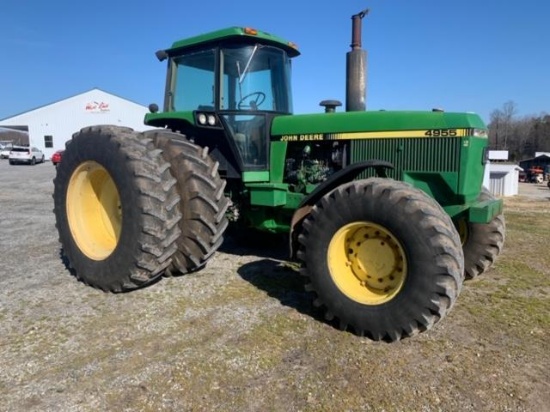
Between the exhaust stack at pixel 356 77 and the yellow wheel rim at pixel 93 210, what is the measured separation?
2.99m

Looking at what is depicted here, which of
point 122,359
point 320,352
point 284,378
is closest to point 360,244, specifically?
point 320,352

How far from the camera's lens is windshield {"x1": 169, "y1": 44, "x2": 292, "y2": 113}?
4.98m

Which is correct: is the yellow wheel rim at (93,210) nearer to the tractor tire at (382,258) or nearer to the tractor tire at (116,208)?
the tractor tire at (116,208)

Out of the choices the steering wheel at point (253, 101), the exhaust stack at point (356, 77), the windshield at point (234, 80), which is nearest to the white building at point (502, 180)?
the exhaust stack at point (356, 77)

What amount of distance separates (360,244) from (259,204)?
1.56 metres

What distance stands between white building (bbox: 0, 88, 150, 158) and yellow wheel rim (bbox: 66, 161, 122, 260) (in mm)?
40865

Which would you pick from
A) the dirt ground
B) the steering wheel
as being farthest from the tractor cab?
the dirt ground

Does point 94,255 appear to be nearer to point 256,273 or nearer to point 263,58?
point 256,273

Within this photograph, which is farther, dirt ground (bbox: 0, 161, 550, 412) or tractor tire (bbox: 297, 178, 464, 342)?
tractor tire (bbox: 297, 178, 464, 342)

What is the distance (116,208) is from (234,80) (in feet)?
6.42

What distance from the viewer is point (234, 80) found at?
502cm

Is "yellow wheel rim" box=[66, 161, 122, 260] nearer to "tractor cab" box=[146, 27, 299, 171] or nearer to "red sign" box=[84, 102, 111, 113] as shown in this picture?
"tractor cab" box=[146, 27, 299, 171]

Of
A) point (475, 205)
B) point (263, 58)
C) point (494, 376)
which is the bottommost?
point (494, 376)

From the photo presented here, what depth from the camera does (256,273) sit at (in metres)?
5.11
